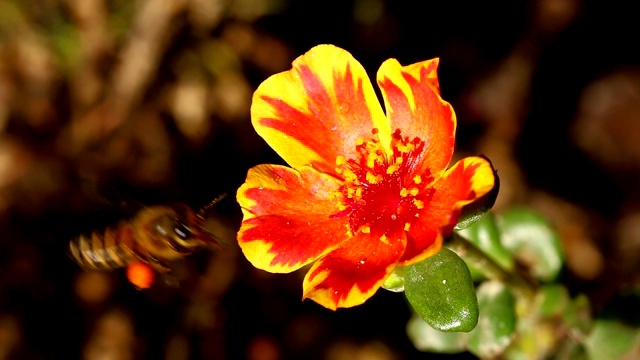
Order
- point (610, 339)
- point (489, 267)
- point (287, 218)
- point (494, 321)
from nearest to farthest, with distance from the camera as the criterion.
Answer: point (287, 218), point (489, 267), point (494, 321), point (610, 339)

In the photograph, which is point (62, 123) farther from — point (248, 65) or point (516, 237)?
point (516, 237)

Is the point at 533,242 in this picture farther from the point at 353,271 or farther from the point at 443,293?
the point at 353,271

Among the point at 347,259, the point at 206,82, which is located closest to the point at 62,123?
the point at 206,82

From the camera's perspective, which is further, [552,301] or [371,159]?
[552,301]

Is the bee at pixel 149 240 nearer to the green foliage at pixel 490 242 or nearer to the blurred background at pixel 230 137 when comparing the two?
the blurred background at pixel 230 137

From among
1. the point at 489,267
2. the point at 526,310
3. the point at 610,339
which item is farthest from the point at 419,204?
the point at 610,339
